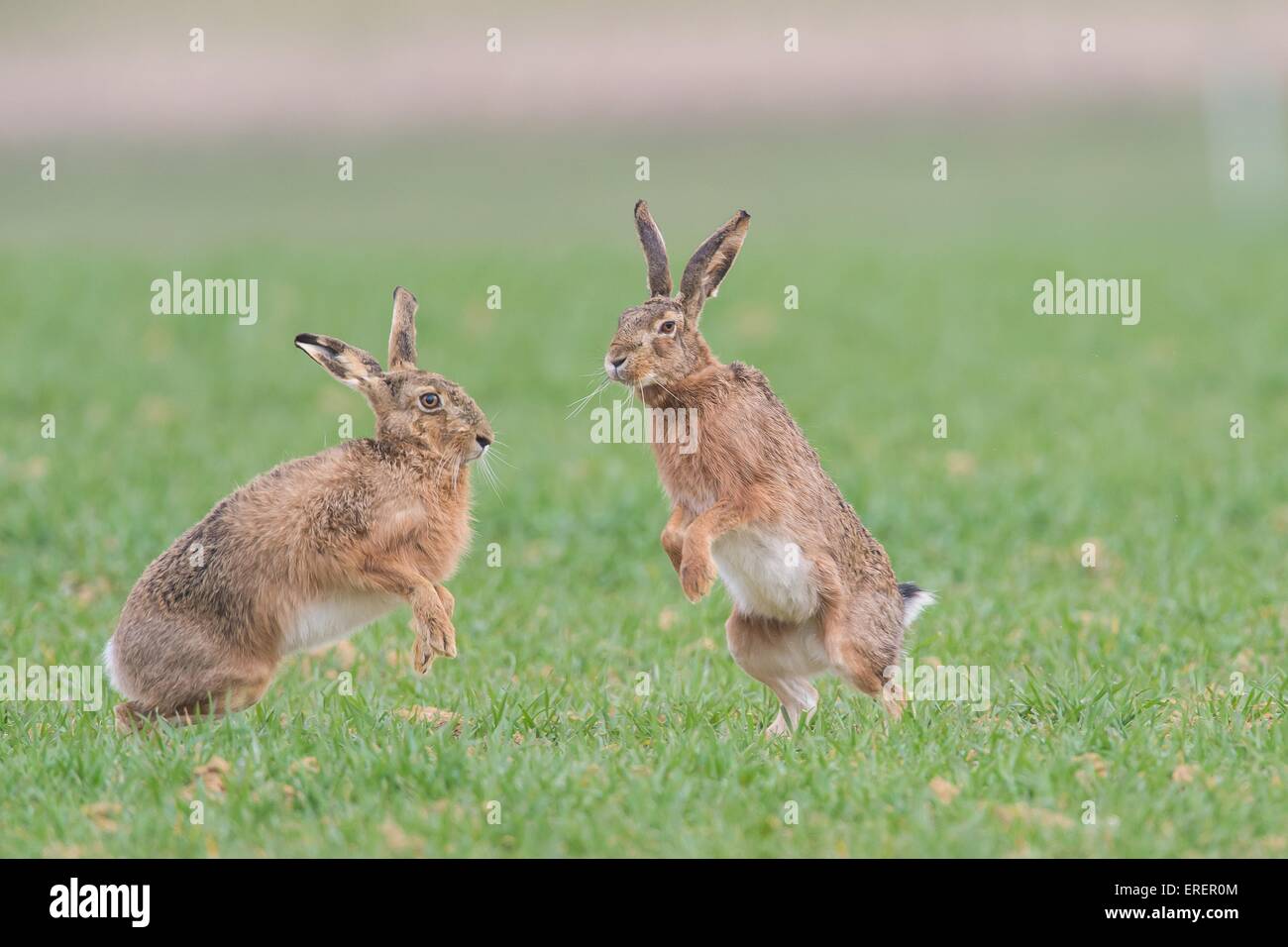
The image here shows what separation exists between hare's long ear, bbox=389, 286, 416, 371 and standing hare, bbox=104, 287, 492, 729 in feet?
0.38

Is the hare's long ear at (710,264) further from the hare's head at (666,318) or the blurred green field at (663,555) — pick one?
the blurred green field at (663,555)

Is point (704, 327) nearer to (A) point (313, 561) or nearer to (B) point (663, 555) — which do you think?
(B) point (663, 555)

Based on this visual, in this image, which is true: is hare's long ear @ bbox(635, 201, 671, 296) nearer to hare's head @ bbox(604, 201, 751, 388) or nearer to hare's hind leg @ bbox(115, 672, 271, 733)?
hare's head @ bbox(604, 201, 751, 388)

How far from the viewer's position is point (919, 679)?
6.61 m

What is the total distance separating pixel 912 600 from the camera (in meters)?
6.71

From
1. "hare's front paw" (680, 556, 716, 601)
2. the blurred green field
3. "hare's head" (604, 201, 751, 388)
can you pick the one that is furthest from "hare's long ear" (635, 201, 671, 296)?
the blurred green field

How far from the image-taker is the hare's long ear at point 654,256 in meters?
6.25

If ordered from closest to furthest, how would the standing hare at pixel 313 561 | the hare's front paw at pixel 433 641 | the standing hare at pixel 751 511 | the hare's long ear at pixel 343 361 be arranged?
the hare's front paw at pixel 433 641, the standing hare at pixel 313 561, the hare's long ear at pixel 343 361, the standing hare at pixel 751 511

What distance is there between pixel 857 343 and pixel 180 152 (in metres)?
26.9

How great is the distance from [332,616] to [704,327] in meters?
10.5

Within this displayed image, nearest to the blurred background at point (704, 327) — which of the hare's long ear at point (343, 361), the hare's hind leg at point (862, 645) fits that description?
the hare's hind leg at point (862, 645)

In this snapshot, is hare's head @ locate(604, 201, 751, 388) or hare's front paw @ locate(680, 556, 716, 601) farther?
hare's head @ locate(604, 201, 751, 388)

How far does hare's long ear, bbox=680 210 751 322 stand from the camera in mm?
6195

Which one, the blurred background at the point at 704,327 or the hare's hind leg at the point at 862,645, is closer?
the hare's hind leg at the point at 862,645
